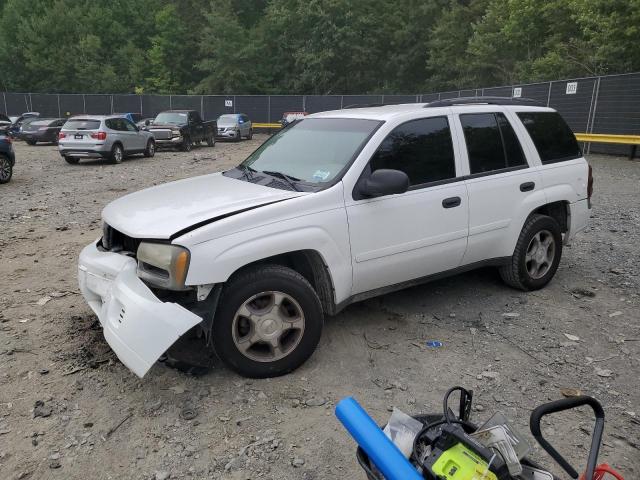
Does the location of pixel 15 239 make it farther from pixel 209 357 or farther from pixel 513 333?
pixel 513 333

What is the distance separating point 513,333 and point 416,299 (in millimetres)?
967

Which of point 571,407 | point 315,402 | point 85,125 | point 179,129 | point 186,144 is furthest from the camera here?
point 186,144

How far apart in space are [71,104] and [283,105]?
619 inches

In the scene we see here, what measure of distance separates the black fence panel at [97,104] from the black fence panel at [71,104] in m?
0.34

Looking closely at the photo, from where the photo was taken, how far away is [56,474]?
2676 mm

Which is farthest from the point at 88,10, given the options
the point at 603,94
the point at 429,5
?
the point at 603,94

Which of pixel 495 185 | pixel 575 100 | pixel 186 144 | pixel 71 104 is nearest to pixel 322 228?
pixel 495 185

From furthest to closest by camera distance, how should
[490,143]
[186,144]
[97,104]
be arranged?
[97,104], [186,144], [490,143]

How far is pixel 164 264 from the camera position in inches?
124

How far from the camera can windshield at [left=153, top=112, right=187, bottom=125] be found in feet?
73.1

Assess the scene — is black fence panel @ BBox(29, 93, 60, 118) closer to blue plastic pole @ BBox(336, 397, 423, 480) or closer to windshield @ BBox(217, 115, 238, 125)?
windshield @ BBox(217, 115, 238, 125)

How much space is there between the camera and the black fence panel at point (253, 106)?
125 ft

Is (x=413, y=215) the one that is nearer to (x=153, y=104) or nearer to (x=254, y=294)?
(x=254, y=294)

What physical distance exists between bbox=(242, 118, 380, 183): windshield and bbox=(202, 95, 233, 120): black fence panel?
35.1m
